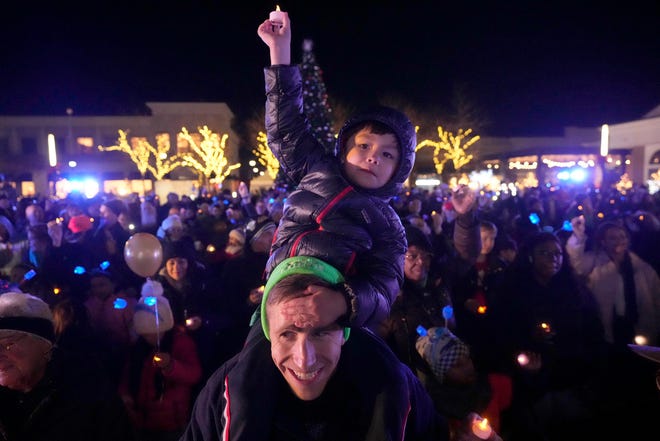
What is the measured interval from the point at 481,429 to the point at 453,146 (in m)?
44.0

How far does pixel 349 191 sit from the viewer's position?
7.07 ft

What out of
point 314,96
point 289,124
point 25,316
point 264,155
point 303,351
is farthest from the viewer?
point 264,155

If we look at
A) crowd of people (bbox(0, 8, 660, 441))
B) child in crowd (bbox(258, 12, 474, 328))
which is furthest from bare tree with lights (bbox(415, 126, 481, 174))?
child in crowd (bbox(258, 12, 474, 328))

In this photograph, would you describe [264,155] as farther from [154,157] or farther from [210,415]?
[210,415]

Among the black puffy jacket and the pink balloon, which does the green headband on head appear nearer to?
the black puffy jacket

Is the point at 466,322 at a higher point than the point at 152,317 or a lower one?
lower

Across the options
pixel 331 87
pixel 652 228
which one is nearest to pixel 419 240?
pixel 652 228

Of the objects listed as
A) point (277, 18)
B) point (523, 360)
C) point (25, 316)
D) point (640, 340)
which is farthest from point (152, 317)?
point (640, 340)

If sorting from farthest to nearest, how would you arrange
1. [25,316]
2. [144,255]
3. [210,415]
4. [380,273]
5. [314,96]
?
[314,96] → [144,255] → [25,316] → [380,273] → [210,415]

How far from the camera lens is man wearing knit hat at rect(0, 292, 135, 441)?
7.63 ft

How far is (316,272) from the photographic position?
5.55 feet


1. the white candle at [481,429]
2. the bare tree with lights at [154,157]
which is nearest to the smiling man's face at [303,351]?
the white candle at [481,429]

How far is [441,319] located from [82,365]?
2.55 m

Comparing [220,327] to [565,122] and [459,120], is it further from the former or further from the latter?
[565,122]
